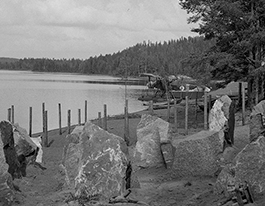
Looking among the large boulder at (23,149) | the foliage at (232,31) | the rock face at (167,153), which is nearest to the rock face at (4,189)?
the large boulder at (23,149)

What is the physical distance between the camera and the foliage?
88.3 ft

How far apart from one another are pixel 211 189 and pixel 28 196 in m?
4.68

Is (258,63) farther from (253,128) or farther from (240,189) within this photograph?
(240,189)

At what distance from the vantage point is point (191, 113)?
112ft

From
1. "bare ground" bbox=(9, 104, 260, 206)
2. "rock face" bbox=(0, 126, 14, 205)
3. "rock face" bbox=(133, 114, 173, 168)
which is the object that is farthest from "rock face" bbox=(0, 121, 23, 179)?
"rock face" bbox=(133, 114, 173, 168)

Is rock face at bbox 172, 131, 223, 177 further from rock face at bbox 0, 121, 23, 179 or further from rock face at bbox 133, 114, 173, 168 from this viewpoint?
rock face at bbox 0, 121, 23, 179

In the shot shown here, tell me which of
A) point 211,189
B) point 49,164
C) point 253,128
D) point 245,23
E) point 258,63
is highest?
point 245,23

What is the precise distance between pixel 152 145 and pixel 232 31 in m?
16.5

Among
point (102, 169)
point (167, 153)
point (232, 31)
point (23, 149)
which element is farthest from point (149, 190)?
point (232, 31)

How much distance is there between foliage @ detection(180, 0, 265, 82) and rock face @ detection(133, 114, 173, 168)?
1245cm

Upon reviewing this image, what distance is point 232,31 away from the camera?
29219 millimetres

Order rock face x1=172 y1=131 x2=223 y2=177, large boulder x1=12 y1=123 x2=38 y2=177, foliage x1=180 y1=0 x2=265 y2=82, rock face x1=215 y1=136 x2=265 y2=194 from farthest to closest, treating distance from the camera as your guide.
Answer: foliage x1=180 y1=0 x2=265 y2=82
large boulder x1=12 y1=123 x2=38 y2=177
rock face x1=172 y1=131 x2=223 y2=177
rock face x1=215 y1=136 x2=265 y2=194

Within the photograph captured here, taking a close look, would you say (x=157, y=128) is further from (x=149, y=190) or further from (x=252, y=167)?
(x=252, y=167)

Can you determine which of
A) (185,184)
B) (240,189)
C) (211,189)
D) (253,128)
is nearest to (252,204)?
(240,189)
